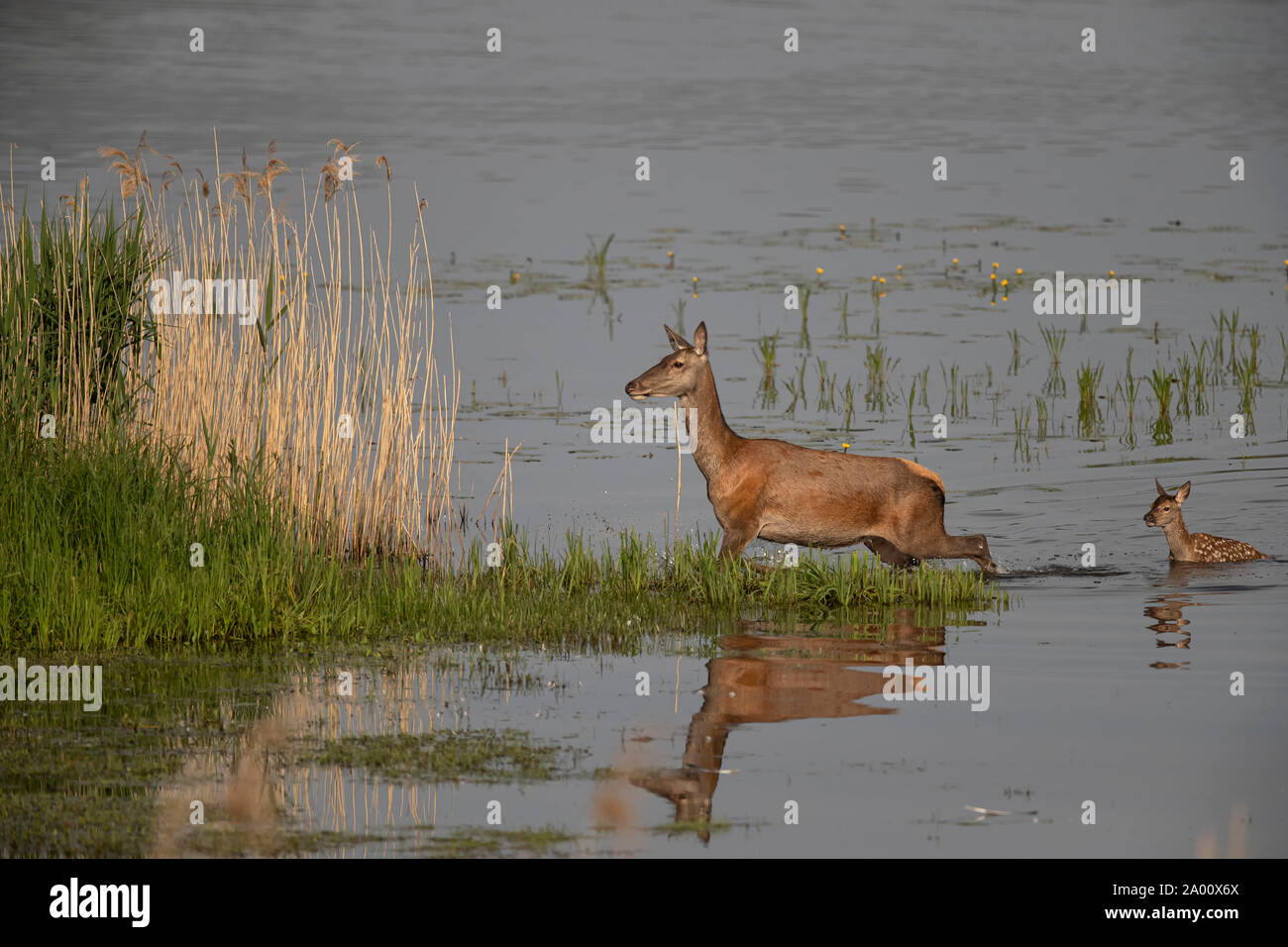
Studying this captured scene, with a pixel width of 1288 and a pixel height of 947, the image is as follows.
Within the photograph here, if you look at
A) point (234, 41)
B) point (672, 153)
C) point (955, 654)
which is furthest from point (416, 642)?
point (234, 41)

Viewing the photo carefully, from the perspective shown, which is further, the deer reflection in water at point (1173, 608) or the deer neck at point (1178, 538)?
the deer neck at point (1178, 538)

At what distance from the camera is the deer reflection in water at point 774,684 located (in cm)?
962

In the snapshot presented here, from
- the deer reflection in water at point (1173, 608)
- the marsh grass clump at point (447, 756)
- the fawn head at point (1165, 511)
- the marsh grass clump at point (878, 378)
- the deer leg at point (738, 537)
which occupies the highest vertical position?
the marsh grass clump at point (878, 378)

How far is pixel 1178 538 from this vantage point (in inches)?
656

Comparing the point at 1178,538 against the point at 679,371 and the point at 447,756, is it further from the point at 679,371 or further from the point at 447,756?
the point at 447,756

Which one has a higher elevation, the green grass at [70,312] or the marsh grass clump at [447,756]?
the green grass at [70,312]

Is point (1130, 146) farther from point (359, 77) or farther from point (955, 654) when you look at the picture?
point (955, 654)

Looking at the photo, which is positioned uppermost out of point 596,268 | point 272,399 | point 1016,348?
point 596,268

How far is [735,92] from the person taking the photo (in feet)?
166

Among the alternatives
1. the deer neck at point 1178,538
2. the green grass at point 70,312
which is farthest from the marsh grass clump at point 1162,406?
the green grass at point 70,312

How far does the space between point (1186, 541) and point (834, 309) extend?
38.2ft

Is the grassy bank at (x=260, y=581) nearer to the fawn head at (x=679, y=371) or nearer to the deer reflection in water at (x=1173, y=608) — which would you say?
the deer reflection in water at (x=1173, y=608)

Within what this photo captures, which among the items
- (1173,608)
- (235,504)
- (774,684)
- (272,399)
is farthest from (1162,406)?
(235,504)

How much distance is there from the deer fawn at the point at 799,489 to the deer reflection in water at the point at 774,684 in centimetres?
174
